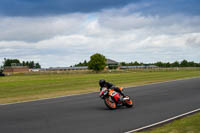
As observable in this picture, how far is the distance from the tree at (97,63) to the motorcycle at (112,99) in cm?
9966

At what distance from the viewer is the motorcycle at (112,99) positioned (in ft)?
39.1

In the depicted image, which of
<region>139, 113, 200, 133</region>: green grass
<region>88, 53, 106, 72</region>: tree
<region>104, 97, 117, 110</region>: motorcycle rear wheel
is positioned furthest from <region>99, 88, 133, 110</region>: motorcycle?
<region>88, 53, 106, 72</region>: tree

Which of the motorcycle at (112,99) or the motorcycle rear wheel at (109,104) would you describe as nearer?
the motorcycle at (112,99)

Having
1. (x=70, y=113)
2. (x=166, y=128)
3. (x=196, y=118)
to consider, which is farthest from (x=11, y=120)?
(x=196, y=118)

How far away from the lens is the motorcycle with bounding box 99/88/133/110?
1193 centimetres

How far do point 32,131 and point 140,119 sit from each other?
3642 millimetres

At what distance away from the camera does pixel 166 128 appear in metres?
8.25

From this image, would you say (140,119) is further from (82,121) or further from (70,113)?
(70,113)

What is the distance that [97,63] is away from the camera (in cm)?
11312

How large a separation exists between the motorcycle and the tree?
9966 centimetres

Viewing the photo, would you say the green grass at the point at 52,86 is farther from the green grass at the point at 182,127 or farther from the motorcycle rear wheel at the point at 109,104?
the green grass at the point at 182,127

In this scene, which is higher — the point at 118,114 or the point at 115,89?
the point at 115,89

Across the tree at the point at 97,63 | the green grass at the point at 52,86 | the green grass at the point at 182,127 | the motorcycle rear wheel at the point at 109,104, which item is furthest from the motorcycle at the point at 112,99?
the tree at the point at 97,63

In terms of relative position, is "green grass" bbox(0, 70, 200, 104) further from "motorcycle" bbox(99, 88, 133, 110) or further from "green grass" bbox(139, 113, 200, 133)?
"green grass" bbox(139, 113, 200, 133)
